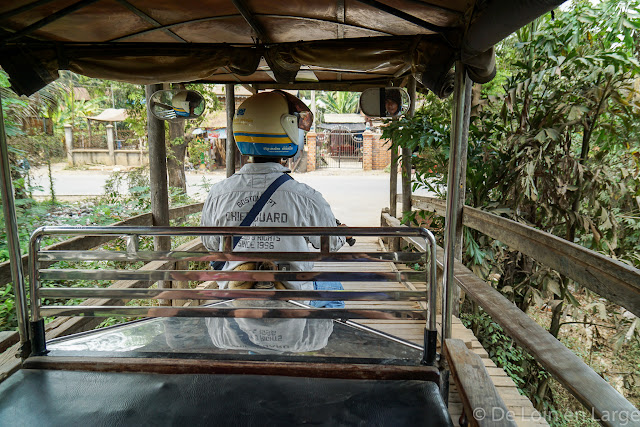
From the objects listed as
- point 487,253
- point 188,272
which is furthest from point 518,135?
point 188,272

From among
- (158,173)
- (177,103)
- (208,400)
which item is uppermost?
(177,103)

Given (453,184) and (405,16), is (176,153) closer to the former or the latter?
(405,16)

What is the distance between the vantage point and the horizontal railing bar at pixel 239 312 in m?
1.84

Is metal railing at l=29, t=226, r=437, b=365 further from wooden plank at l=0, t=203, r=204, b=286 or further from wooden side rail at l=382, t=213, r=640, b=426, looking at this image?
wooden plank at l=0, t=203, r=204, b=286

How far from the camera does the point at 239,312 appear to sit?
1867 mm

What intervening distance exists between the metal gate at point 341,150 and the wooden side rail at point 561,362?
74.1ft

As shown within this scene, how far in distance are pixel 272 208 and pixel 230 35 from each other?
1.12m

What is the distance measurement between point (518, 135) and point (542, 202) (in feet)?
2.64

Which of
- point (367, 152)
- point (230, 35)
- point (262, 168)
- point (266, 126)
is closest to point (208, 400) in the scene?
point (262, 168)

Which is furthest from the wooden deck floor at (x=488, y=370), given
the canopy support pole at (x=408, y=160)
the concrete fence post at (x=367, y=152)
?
the concrete fence post at (x=367, y=152)

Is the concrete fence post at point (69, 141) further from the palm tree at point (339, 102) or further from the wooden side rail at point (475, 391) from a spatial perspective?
the wooden side rail at point (475, 391)

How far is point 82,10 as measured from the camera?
198 centimetres

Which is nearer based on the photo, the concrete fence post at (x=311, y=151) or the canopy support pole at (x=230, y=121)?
the canopy support pole at (x=230, y=121)

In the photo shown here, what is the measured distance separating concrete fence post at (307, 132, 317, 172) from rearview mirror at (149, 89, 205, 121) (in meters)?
18.8
